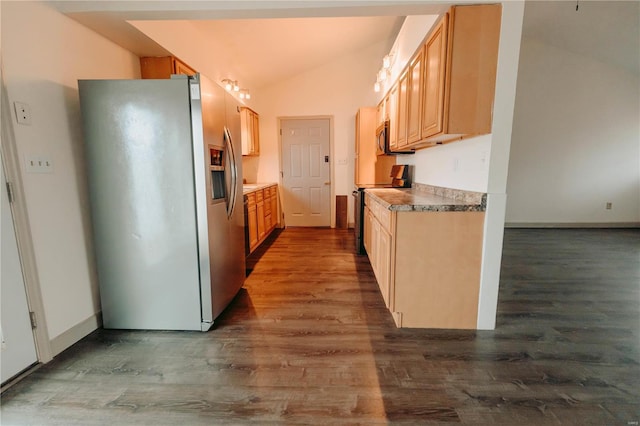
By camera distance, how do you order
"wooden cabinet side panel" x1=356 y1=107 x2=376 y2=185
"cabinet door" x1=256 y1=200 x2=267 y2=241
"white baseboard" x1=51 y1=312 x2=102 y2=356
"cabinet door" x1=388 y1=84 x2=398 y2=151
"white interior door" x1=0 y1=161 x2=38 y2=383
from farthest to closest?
1. "wooden cabinet side panel" x1=356 y1=107 x2=376 y2=185
2. "cabinet door" x1=256 y1=200 x2=267 y2=241
3. "cabinet door" x1=388 y1=84 x2=398 y2=151
4. "white baseboard" x1=51 y1=312 x2=102 y2=356
5. "white interior door" x1=0 y1=161 x2=38 y2=383

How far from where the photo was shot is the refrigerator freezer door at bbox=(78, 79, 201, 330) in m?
1.97

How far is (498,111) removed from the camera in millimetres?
1909

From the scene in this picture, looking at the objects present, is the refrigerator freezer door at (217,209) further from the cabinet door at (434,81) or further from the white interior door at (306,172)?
the white interior door at (306,172)

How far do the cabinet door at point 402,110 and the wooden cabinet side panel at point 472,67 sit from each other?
0.96 metres

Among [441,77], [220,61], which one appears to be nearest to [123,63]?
[220,61]

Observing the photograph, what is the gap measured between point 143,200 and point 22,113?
0.78 meters

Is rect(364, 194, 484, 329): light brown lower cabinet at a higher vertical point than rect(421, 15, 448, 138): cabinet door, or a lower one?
lower

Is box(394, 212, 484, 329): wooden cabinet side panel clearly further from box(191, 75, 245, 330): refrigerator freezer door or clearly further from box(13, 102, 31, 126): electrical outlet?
box(13, 102, 31, 126): electrical outlet

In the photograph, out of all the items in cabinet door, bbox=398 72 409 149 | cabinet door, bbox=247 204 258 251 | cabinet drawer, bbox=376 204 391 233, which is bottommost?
cabinet door, bbox=247 204 258 251

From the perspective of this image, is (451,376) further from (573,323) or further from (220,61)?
(220,61)

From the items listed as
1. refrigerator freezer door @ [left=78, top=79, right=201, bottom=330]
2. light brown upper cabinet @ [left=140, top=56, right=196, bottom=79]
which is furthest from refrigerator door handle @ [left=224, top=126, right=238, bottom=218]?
light brown upper cabinet @ [left=140, top=56, right=196, bottom=79]

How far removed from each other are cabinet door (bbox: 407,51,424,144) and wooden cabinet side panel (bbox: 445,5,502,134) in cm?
49

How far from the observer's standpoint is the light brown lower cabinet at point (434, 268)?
2.10 metres

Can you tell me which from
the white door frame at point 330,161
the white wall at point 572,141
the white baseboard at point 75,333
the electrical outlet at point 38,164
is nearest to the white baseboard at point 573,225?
the white wall at point 572,141
